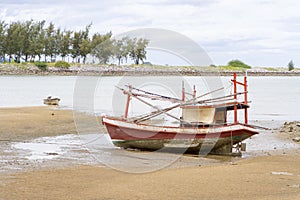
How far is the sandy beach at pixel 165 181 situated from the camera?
1163 cm

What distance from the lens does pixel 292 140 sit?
22.8 metres

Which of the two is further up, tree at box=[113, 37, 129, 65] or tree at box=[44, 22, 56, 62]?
tree at box=[44, 22, 56, 62]

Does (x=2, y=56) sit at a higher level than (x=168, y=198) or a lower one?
higher

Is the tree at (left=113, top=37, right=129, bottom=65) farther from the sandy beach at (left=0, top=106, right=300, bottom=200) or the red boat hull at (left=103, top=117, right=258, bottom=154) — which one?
the sandy beach at (left=0, top=106, right=300, bottom=200)

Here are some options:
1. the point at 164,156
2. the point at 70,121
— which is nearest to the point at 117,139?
the point at 164,156

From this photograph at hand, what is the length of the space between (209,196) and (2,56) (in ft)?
399

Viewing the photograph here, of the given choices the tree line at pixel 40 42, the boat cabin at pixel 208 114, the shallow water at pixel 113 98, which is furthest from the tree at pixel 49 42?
the boat cabin at pixel 208 114

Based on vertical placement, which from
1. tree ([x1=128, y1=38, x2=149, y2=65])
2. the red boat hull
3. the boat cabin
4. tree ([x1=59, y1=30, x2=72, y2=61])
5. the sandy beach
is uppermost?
tree ([x1=59, y1=30, x2=72, y2=61])

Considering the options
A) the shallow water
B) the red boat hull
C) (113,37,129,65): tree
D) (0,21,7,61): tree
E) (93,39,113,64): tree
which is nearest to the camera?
the red boat hull

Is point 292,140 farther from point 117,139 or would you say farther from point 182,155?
point 117,139

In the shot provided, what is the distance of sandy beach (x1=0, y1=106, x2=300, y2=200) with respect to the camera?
11.6 meters

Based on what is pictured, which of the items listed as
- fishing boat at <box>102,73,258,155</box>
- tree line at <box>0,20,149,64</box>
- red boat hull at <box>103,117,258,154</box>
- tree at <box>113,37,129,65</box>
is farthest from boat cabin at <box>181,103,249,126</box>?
tree line at <box>0,20,149,64</box>

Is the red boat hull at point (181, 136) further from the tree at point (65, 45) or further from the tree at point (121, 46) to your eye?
the tree at point (65, 45)

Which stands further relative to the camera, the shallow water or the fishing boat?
the shallow water
